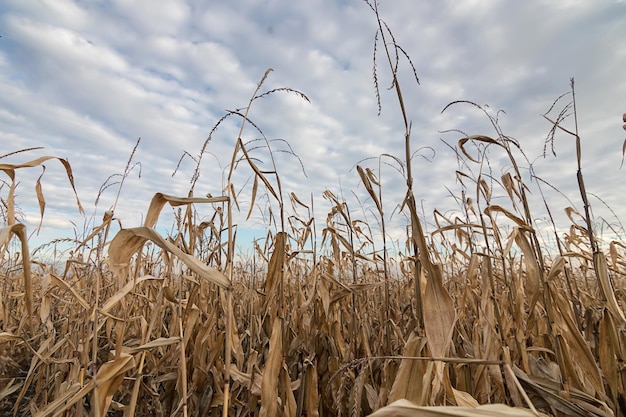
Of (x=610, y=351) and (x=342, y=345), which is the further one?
(x=342, y=345)

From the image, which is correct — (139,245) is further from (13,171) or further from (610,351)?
(610,351)

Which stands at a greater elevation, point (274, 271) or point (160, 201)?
point (160, 201)

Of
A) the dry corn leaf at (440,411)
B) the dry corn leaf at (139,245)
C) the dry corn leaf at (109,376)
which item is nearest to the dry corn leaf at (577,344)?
the dry corn leaf at (440,411)

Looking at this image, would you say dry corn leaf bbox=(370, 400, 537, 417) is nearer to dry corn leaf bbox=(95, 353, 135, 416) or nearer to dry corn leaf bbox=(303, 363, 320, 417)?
dry corn leaf bbox=(95, 353, 135, 416)

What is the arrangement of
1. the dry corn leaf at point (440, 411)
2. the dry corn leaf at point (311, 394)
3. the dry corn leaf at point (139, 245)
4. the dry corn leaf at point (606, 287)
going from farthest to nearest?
the dry corn leaf at point (311, 394)
the dry corn leaf at point (606, 287)
the dry corn leaf at point (139, 245)
the dry corn leaf at point (440, 411)

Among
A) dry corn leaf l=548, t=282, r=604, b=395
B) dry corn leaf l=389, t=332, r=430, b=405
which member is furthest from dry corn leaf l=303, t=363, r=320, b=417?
dry corn leaf l=548, t=282, r=604, b=395

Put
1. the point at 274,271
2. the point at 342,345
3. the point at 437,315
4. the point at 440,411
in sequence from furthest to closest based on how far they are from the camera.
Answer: the point at 342,345 < the point at 274,271 < the point at 437,315 < the point at 440,411

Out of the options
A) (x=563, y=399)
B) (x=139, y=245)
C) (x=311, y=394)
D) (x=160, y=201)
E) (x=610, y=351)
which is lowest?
(x=311, y=394)

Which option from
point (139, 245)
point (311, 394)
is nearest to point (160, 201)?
point (139, 245)

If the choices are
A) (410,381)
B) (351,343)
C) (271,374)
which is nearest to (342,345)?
(351,343)

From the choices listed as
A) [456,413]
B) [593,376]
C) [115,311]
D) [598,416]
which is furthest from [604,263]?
[115,311]

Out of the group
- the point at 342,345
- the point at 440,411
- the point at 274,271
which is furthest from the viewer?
the point at 342,345

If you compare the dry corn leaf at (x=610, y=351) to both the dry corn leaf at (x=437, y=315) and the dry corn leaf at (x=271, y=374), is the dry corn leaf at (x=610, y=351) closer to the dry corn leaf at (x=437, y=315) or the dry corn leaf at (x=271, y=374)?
the dry corn leaf at (x=437, y=315)

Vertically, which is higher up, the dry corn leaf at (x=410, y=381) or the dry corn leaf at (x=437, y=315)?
the dry corn leaf at (x=437, y=315)
